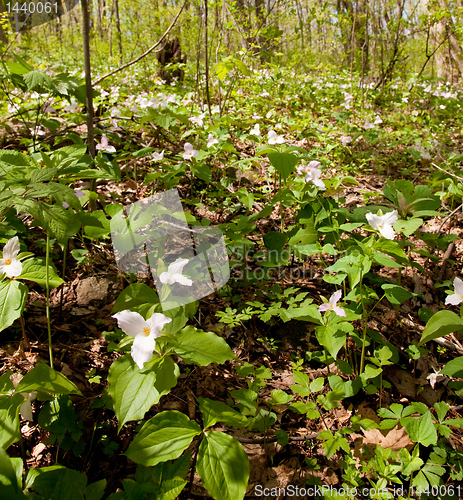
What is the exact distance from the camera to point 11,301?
1207 mm

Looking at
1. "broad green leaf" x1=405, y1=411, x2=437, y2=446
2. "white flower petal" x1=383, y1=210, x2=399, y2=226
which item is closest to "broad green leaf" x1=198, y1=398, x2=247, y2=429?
"broad green leaf" x1=405, y1=411, x2=437, y2=446

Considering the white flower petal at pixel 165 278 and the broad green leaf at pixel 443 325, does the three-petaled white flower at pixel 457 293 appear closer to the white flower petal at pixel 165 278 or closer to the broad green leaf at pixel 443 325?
the broad green leaf at pixel 443 325

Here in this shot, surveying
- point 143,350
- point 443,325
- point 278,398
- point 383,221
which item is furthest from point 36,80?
point 443,325

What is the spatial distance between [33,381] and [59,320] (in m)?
0.82

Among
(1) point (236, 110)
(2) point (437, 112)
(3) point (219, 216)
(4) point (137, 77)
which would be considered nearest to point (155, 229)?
(3) point (219, 216)

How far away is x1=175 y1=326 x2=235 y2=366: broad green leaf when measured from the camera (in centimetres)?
116

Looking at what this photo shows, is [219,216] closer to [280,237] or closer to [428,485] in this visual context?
[280,237]

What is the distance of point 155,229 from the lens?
2.31 m

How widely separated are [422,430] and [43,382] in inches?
55.1

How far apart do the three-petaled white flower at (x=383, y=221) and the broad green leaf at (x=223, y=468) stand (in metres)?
1.03

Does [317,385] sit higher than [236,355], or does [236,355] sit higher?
[317,385]

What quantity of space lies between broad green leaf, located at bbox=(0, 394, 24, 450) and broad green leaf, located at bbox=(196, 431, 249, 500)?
559 millimetres

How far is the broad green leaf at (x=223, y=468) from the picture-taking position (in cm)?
98

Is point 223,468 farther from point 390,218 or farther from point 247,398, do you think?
point 390,218
